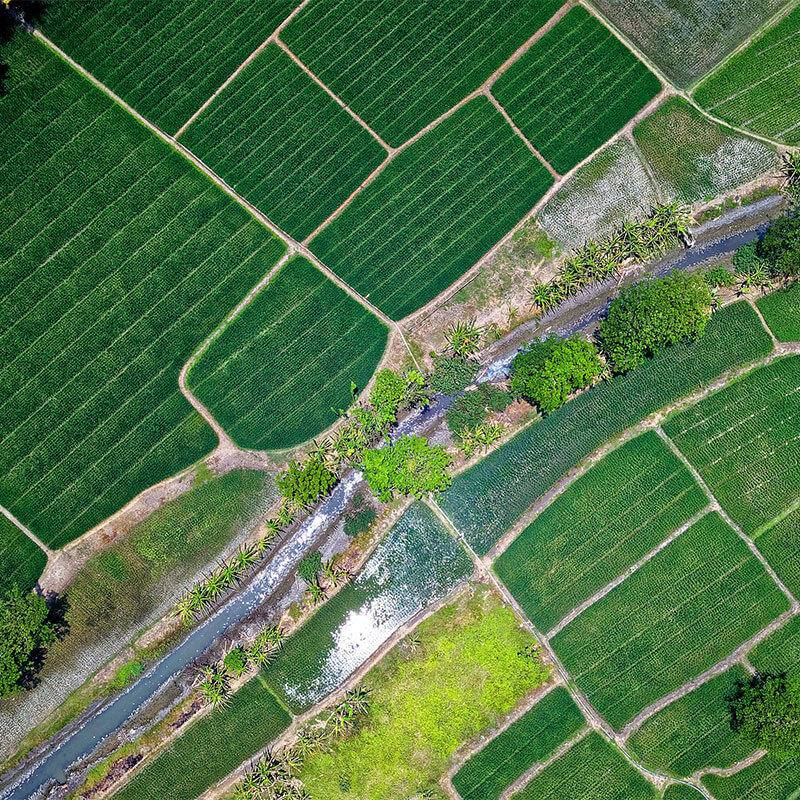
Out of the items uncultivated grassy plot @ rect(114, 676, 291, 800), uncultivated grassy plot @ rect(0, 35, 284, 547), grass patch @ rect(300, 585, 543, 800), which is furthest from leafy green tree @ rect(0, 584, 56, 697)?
grass patch @ rect(300, 585, 543, 800)

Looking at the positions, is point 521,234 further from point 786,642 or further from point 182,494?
point 786,642

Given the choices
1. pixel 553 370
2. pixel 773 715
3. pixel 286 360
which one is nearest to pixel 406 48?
pixel 286 360

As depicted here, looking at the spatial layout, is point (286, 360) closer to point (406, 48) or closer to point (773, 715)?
point (406, 48)

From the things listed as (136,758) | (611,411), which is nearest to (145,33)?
(611,411)

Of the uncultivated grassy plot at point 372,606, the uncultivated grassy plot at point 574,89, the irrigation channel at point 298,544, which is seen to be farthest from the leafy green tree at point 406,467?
the uncultivated grassy plot at point 574,89

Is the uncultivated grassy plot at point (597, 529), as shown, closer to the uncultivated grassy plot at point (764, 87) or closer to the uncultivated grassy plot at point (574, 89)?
the uncultivated grassy plot at point (574, 89)

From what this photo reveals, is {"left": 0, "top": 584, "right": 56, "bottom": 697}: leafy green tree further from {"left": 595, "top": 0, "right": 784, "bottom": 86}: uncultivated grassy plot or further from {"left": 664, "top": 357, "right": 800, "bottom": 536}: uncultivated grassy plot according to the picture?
{"left": 595, "top": 0, "right": 784, "bottom": 86}: uncultivated grassy plot

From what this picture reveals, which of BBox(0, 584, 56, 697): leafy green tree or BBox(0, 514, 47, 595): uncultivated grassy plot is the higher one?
BBox(0, 514, 47, 595): uncultivated grassy plot
